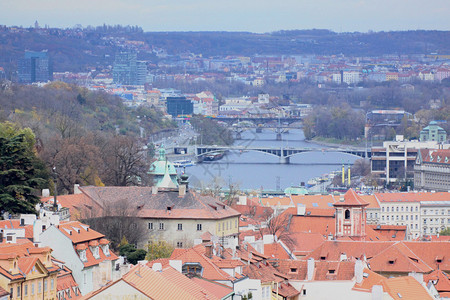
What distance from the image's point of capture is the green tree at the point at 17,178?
97.8 feet

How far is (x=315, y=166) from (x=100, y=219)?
2622 inches

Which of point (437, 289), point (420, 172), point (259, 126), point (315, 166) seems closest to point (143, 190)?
point (437, 289)

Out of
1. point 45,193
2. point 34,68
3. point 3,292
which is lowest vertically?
point 34,68

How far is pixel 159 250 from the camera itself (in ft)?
97.8

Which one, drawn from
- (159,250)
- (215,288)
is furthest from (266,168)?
(215,288)

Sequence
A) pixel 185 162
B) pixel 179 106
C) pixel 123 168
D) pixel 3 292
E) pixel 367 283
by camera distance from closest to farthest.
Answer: pixel 3 292 → pixel 367 283 → pixel 123 168 → pixel 185 162 → pixel 179 106

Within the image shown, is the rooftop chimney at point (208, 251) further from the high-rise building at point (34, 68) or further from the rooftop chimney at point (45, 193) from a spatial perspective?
the high-rise building at point (34, 68)

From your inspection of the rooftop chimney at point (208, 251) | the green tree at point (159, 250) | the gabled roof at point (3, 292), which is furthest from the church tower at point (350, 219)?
the gabled roof at point (3, 292)

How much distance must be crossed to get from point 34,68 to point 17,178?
15027 cm

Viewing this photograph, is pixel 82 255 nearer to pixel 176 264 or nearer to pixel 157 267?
pixel 176 264

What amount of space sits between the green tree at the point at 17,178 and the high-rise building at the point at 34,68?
140928 millimetres

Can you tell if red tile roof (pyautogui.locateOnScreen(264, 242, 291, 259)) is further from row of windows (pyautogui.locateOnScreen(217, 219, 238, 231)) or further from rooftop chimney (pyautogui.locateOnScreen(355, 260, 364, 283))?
rooftop chimney (pyautogui.locateOnScreen(355, 260, 364, 283))

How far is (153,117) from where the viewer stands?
121 meters

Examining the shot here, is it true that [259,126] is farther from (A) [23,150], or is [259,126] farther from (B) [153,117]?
(A) [23,150]
